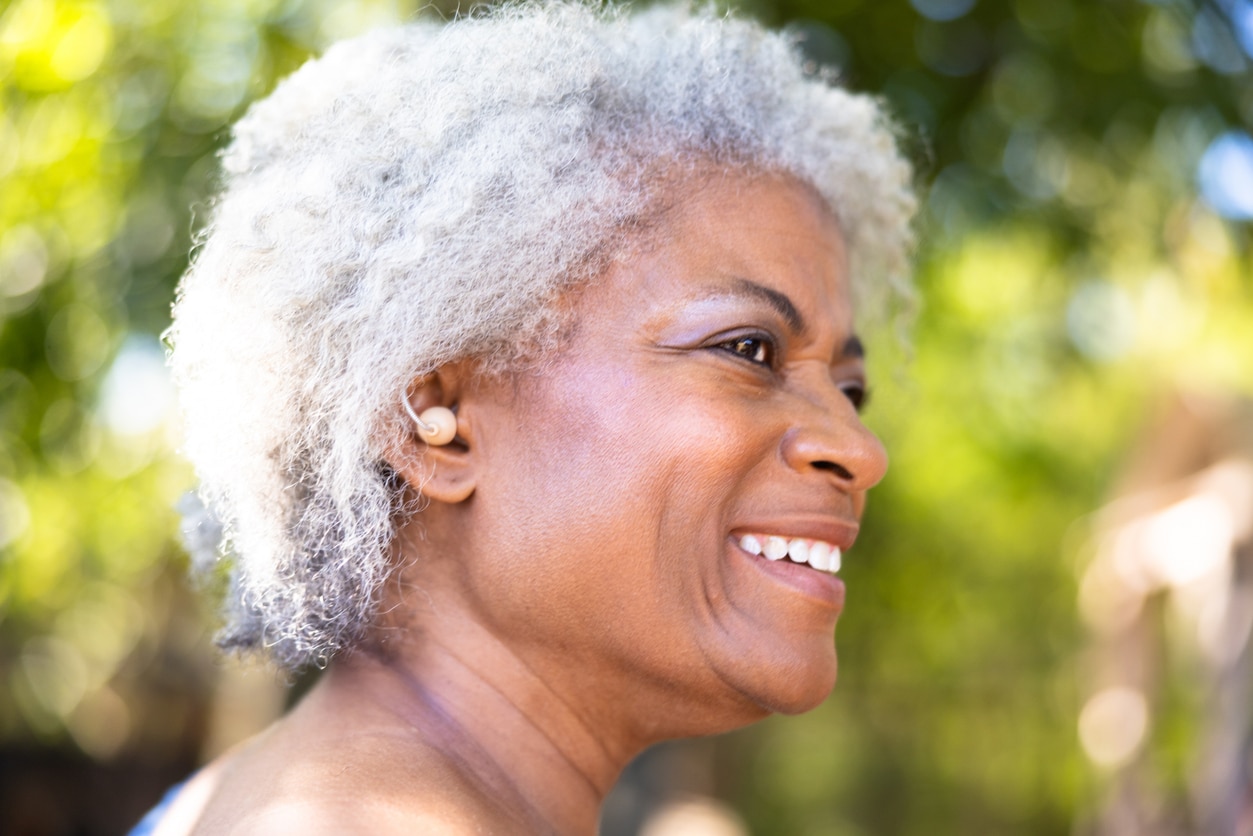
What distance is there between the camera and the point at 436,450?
1.89 metres

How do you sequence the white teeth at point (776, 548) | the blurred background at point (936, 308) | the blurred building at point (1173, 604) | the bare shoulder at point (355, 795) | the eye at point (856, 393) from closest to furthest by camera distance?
the bare shoulder at point (355, 795), the white teeth at point (776, 548), the eye at point (856, 393), the blurred background at point (936, 308), the blurred building at point (1173, 604)

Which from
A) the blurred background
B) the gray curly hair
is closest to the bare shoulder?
the gray curly hair

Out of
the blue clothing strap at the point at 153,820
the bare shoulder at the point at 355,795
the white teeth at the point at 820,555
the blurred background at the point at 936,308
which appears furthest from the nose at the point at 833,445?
the blue clothing strap at the point at 153,820

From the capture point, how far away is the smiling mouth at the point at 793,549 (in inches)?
75.2

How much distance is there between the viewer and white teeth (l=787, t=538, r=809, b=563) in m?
1.94

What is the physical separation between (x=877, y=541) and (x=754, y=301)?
15.3ft

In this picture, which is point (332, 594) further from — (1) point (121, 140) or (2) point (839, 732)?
(2) point (839, 732)

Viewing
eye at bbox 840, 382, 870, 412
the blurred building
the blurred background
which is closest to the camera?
eye at bbox 840, 382, 870, 412

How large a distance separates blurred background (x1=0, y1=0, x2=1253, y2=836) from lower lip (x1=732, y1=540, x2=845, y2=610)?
1.01m

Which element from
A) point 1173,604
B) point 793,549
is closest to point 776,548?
point 793,549

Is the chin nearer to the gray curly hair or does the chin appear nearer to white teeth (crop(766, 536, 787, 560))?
white teeth (crop(766, 536, 787, 560))

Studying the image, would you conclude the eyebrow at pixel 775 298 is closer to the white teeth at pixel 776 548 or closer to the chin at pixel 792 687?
the white teeth at pixel 776 548

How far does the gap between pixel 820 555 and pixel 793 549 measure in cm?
6

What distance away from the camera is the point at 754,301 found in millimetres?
1962
